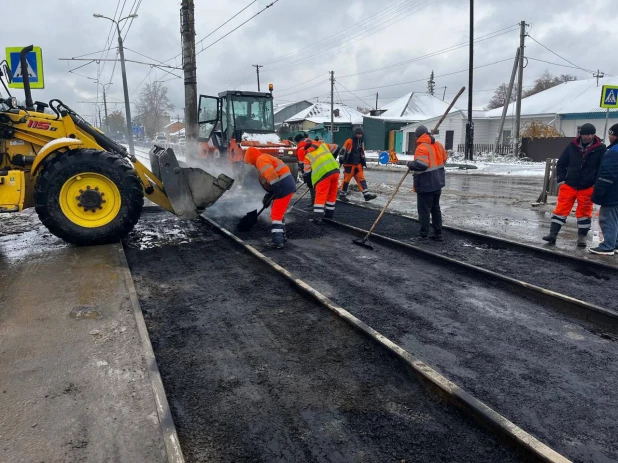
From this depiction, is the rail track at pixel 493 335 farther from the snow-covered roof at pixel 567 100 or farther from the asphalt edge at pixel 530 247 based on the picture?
the snow-covered roof at pixel 567 100

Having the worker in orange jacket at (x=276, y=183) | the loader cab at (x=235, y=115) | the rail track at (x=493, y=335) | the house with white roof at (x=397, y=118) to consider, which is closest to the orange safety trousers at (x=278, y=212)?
the worker in orange jacket at (x=276, y=183)

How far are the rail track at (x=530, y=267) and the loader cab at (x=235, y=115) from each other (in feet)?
19.2

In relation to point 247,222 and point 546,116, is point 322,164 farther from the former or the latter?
point 546,116

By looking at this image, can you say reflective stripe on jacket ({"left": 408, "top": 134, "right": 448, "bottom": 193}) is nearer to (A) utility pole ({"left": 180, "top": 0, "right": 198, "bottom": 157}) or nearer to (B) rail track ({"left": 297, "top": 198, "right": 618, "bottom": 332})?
(B) rail track ({"left": 297, "top": 198, "right": 618, "bottom": 332})

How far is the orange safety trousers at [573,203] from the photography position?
654cm

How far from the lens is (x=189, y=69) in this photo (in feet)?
48.3

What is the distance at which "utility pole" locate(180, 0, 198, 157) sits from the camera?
47.3ft

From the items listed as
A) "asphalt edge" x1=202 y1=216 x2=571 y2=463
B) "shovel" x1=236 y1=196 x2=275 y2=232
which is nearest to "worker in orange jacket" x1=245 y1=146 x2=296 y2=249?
"shovel" x1=236 y1=196 x2=275 y2=232

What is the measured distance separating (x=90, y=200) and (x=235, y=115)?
7.31 m

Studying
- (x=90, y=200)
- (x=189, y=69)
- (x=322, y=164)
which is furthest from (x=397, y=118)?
(x=90, y=200)

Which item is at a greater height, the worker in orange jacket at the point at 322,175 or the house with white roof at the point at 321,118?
the house with white roof at the point at 321,118

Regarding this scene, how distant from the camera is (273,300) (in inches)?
178

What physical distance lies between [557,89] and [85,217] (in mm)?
37568

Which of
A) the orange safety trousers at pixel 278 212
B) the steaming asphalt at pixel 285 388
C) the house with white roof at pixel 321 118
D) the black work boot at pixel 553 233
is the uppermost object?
the house with white roof at pixel 321 118
